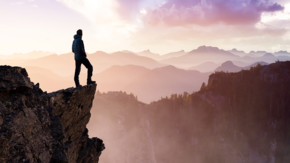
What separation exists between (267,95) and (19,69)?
94.5 m

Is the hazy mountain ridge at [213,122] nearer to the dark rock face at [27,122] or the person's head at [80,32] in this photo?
the dark rock face at [27,122]

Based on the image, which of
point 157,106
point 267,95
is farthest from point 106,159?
point 267,95

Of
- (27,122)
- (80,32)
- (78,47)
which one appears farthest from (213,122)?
(27,122)

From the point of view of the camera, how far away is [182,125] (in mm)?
84250

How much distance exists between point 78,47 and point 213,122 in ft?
278

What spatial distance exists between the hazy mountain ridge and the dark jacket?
78.7m

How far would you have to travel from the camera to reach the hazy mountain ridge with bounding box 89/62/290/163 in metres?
67.4

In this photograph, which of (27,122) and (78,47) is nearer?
(27,122)

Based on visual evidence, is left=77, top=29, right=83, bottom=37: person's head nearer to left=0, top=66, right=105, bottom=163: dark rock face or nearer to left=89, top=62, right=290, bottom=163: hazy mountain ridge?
left=0, top=66, right=105, bottom=163: dark rock face

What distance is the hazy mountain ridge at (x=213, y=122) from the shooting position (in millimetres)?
67438

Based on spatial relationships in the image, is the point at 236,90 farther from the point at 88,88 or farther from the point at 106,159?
the point at 88,88

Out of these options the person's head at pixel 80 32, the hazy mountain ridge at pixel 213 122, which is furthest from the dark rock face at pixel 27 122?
the hazy mountain ridge at pixel 213 122

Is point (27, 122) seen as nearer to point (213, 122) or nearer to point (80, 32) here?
point (80, 32)

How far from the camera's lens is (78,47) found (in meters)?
9.11
